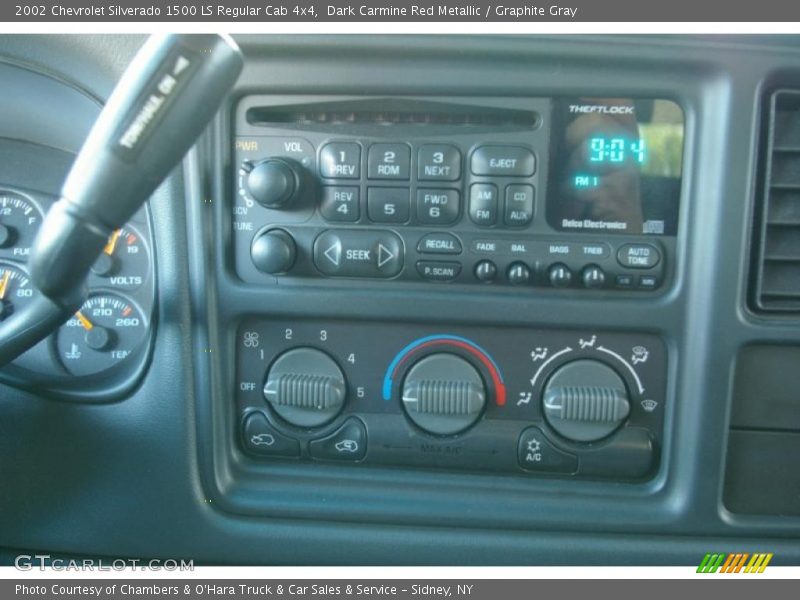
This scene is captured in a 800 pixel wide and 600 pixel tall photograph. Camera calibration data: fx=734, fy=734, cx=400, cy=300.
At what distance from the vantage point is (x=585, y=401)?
3.30 ft

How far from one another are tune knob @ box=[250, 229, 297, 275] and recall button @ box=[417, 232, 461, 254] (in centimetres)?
18

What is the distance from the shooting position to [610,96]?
97 cm

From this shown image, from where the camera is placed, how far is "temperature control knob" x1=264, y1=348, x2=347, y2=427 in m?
1.03

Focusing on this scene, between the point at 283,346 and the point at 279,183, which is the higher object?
the point at 279,183

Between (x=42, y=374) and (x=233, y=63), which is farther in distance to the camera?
(x=42, y=374)

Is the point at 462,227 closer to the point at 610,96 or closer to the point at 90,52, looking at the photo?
the point at 610,96

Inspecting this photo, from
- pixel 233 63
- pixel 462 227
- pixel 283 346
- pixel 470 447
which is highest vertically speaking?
pixel 233 63

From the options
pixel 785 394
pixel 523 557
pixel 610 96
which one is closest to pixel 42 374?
pixel 523 557

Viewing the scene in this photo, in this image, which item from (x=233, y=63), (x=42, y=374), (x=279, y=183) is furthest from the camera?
(x=42, y=374)

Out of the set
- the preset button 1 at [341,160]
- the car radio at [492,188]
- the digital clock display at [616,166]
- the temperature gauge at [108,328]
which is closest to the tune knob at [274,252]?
the car radio at [492,188]

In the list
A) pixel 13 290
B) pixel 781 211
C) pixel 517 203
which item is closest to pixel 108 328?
pixel 13 290

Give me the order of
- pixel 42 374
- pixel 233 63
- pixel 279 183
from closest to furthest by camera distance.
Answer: pixel 233 63
pixel 279 183
pixel 42 374

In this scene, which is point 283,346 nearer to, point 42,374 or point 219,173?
point 219,173

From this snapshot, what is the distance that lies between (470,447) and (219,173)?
524 millimetres
